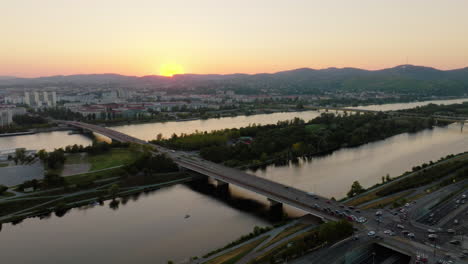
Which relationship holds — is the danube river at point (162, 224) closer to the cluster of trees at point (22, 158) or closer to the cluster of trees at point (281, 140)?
the cluster of trees at point (281, 140)

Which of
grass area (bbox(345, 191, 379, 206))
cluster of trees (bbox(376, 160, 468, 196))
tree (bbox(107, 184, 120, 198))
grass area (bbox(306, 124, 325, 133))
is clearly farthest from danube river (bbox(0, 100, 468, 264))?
grass area (bbox(306, 124, 325, 133))

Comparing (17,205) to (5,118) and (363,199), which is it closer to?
(363,199)

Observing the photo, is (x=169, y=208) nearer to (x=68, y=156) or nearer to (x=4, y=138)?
(x=68, y=156)

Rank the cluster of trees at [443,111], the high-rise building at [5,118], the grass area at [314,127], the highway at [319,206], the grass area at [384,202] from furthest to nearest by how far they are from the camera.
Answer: the cluster of trees at [443,111], the high-rise building at [5,118], the grass area at [314,127], the grass area at [384,202], the highway at [319,206]

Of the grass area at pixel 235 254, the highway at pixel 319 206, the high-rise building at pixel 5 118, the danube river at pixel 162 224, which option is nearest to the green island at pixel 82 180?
the danube river at pixel 162 224

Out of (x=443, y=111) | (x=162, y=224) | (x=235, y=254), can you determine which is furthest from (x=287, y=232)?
(x=443, y=111)

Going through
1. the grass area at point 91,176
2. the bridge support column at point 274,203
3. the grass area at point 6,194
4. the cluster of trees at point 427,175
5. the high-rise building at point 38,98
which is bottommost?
the bridge support column at point 274,203
